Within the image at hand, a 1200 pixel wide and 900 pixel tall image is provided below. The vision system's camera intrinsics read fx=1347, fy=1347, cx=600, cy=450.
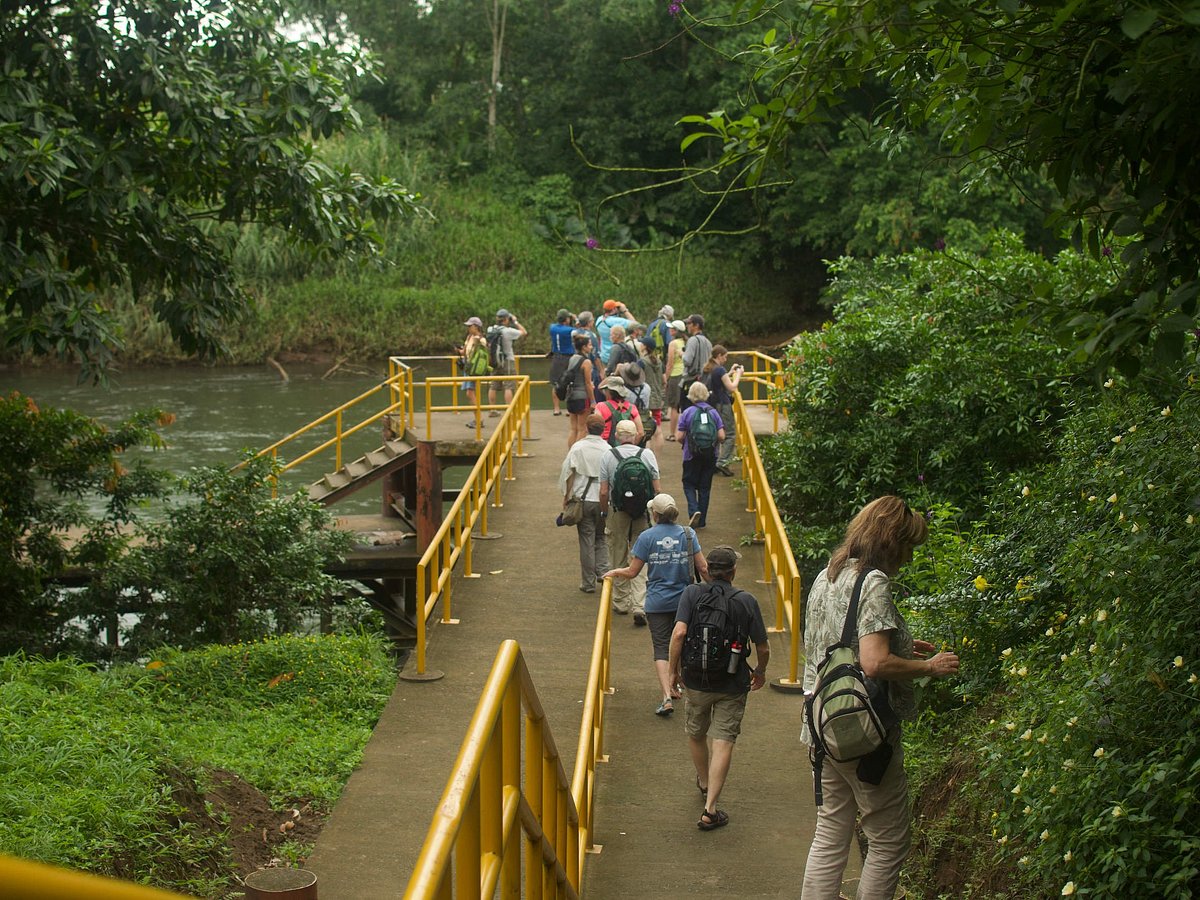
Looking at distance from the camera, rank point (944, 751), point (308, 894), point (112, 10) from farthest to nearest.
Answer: point (112, 10) → point (944, 751) → point (308, 894)

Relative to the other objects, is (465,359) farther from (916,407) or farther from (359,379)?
(359,379)

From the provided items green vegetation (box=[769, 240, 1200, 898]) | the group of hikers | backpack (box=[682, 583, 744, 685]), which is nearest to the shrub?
green vegetation (box=[769, 240, 1200, 898])

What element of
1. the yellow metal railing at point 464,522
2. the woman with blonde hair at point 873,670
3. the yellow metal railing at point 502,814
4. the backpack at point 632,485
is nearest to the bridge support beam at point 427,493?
the yellow metal railing at point 464,522

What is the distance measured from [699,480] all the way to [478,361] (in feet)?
25.2

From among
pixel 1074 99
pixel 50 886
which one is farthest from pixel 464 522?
pixel 50 886

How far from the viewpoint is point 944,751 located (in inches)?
293

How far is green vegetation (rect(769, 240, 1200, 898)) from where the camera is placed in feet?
15.9

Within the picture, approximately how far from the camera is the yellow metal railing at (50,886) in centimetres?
83

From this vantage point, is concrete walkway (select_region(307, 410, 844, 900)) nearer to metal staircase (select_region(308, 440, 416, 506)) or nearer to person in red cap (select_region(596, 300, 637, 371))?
person in red cap (select_region(596, 300, 637, 371))

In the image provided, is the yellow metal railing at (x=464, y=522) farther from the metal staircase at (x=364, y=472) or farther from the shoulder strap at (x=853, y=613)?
the shoulder strap at (x=853, y=613)

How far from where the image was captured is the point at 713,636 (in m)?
6.83

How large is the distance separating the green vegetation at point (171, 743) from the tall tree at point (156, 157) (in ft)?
9.43

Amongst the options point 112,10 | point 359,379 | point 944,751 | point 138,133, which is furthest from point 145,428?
point 359,379

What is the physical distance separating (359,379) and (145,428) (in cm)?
2730
